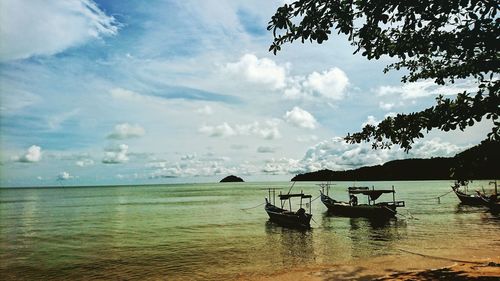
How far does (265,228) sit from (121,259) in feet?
52.9

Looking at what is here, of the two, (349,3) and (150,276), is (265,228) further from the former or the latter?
(349,3)

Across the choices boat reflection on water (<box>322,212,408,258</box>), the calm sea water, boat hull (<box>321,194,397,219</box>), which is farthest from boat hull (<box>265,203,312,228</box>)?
boat hull (<box>321,194,397,219</box>)

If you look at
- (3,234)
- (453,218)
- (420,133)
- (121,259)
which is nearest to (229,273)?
(121,259)

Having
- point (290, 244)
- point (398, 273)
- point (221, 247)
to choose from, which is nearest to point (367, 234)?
point (290, 244)

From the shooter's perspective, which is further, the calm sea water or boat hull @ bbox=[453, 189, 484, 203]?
boat hull @ bbox=[453, 189, 484, 203]

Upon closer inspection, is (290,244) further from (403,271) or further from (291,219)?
(403,271)

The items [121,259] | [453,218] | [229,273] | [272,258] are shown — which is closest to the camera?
[229,273]

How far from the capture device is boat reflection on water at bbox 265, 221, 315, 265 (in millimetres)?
21078

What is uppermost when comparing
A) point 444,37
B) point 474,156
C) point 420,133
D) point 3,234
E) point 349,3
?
point 349,3

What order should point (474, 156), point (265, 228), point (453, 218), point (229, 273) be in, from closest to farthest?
point (474, 156) < point (229, 273) < point (265, 228) < point (453, 218)

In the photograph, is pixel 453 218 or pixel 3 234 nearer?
pixel 3 234

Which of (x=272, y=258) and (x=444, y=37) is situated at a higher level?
(x=444, y=37)

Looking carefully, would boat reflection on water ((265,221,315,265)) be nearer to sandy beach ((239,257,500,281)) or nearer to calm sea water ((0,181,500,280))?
calm sea water ((0,181,500,280))

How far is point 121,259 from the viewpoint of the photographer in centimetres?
2283
